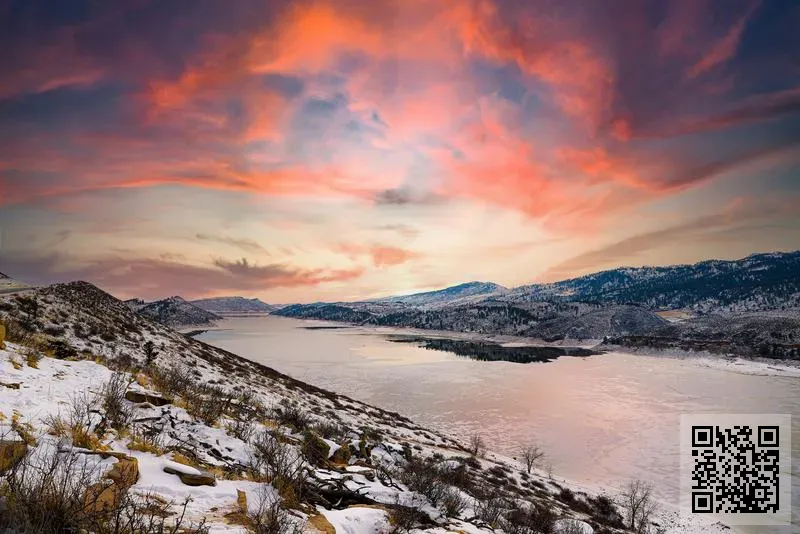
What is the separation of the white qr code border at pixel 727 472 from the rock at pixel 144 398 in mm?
29031

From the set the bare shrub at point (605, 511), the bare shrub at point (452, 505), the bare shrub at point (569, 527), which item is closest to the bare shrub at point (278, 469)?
the bare shrub at point (452, 505)

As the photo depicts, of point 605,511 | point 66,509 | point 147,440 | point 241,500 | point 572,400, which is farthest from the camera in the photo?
point 572,400

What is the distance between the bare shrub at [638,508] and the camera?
778 inches

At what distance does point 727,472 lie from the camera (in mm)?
25828

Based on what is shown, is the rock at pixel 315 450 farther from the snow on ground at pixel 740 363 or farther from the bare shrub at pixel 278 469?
the snow on ground at pixel 740 363

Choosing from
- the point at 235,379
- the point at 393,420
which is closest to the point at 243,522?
the point at 235,379

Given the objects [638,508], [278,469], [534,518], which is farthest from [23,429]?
[638,508]

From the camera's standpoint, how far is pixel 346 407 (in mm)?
33062

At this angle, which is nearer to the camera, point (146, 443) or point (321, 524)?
point (321, 524)

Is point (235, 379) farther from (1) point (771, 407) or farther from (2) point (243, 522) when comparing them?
(1) point (771, 407)

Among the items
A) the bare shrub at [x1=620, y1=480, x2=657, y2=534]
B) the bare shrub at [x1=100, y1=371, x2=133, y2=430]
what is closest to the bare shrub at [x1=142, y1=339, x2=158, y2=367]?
the bare shrub at [x1=100, y1=371, x2=133, y2=430]

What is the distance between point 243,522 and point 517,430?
38.4 metres

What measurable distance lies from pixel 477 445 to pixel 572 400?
89.1 ft

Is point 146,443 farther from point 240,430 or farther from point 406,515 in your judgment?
point 406,515
